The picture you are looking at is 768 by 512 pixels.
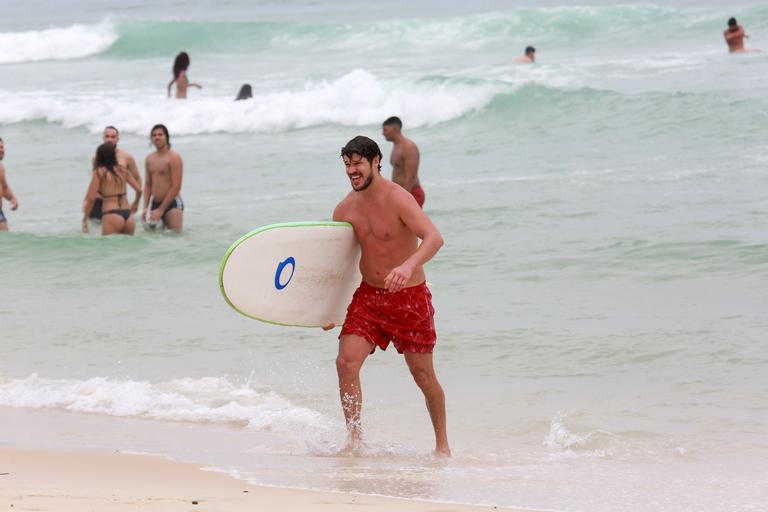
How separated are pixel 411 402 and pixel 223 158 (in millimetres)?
12498

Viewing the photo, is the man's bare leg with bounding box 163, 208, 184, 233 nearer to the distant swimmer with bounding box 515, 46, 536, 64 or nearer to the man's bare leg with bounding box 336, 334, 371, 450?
the man's bare leg with bounding box 336, 334, 371, 450

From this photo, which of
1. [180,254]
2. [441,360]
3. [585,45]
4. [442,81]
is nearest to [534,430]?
[441,360]

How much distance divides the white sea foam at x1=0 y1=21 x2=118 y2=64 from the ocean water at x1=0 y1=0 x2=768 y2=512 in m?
13.4

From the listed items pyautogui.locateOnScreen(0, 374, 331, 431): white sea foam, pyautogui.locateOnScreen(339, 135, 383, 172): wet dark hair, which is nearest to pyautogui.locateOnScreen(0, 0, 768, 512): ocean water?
pyautogui.locateOnScreen(0, 374, 331, 431): white sea foam

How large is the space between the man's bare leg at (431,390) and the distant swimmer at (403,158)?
20.4ft

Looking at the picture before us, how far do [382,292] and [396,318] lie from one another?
132 millimetres

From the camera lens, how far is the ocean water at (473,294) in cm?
626

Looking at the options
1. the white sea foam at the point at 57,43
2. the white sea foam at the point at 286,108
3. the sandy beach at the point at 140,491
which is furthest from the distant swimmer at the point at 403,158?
the white sea foam at the point at 57,43

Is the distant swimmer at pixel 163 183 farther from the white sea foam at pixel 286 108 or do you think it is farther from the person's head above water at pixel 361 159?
the white sea foam at pixel 286 108

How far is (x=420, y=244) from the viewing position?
568cm

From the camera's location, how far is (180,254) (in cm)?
1194

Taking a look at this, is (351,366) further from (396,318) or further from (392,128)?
(392,128)

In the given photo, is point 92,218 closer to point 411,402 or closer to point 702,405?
point 411,402

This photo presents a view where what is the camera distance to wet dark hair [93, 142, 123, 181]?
467 inches
